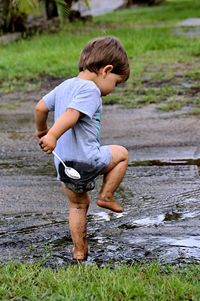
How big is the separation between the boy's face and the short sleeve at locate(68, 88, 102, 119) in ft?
0.42

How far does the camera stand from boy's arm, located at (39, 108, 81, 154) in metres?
4.01

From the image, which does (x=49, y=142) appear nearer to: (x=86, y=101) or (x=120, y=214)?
(x=86, y=101)

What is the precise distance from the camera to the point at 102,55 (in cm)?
423

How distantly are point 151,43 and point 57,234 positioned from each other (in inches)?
387

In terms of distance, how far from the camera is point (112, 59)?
425 cm

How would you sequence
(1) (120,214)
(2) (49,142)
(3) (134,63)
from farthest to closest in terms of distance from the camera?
1. (3) (134,63)
2. (1) (120,214)
3. (2) (49,142)

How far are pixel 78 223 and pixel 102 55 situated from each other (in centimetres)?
93

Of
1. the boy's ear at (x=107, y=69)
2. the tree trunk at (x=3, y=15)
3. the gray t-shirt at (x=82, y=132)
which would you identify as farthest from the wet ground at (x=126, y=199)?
the tree trunk at (x=3, y=15)

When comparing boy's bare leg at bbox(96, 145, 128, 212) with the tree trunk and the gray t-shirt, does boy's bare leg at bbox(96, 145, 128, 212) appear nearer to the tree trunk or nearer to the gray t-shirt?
the gray t-shirt

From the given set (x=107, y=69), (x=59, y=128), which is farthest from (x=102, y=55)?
(x=59, y=128)

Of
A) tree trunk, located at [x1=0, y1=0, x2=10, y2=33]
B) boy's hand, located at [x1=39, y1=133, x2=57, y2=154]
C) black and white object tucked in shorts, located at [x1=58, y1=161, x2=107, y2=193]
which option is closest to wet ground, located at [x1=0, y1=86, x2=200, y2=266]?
black and white object tucked in shorts, located at [x1=58, y1=161, x2=107, y2=193]

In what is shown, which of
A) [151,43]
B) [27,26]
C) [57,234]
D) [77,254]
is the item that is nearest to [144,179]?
[57,234]

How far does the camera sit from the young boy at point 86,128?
4.20m

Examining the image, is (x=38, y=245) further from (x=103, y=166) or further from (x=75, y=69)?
(x=75, y=69)
